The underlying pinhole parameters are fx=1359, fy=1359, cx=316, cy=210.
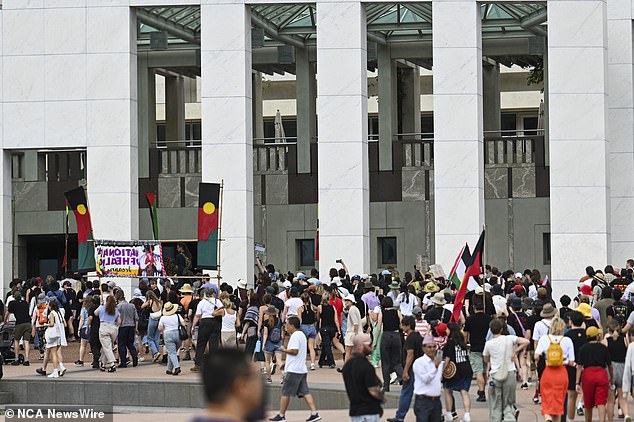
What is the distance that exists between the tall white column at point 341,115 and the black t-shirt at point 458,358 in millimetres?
15237

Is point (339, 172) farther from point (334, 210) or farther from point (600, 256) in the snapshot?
point (600, 256)

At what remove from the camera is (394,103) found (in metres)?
43.1

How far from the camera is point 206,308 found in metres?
24.9

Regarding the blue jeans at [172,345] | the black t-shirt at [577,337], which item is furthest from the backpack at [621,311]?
the blue jeans at [172,345]

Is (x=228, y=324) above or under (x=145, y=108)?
under

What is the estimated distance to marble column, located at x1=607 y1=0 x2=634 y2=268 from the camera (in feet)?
119

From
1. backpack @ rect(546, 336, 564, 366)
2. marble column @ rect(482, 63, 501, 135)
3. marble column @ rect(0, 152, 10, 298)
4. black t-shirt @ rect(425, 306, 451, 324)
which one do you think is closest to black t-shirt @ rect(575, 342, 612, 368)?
backpack @ rect(546, 336, 564, 366)

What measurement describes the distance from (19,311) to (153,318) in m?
2.87

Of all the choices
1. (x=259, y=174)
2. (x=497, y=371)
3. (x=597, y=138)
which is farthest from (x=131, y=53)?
(x=497, y=371)

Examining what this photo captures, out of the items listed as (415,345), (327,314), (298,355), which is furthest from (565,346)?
(327,314)

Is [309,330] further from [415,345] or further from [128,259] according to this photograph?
[128,259]

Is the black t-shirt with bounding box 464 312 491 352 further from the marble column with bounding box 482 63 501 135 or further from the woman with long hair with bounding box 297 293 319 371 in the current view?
the marble column with bounding box 482 63 501 135

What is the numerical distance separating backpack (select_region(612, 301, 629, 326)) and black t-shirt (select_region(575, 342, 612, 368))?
4.57 metres

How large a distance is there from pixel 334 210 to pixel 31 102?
27.6 ft
